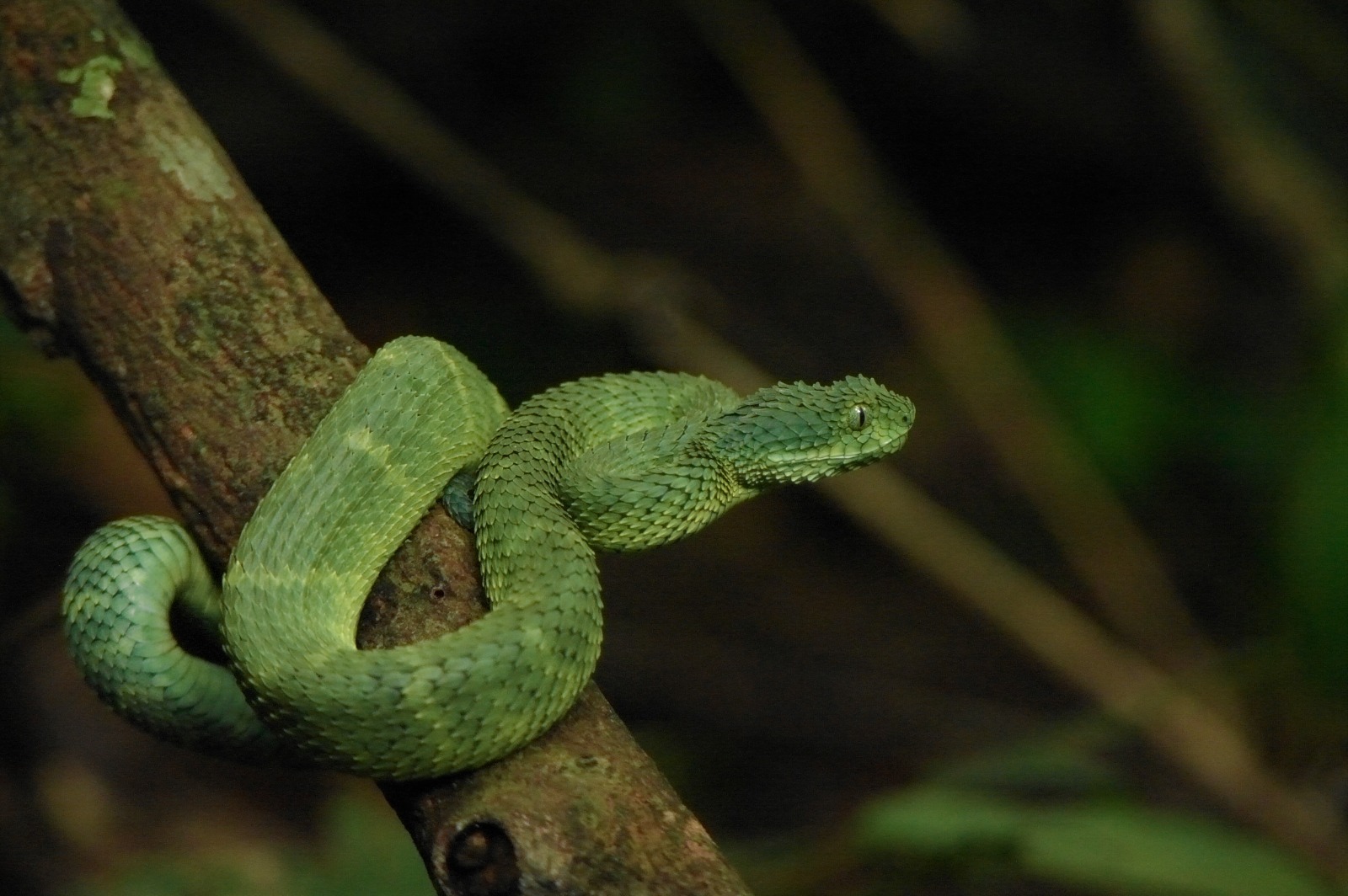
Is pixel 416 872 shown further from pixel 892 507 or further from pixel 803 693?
pixel 803 693

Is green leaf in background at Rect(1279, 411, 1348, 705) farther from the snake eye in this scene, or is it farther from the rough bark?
the rough bark

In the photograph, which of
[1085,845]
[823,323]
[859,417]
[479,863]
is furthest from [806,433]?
[823,323]

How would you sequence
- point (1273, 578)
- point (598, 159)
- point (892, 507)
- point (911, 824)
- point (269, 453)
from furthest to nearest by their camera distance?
point (598, 159) → point (892, 507) → point (1273, 578) → point (911, 824) → point (269, 453)

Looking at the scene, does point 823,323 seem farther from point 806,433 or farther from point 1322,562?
point 806,433

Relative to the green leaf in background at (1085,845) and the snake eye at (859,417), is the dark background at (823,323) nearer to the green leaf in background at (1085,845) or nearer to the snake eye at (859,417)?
the green leaf in background at (1085,845)

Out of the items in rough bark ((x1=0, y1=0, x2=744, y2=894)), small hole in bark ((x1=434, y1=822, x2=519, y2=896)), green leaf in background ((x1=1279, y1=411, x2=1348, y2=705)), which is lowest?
small hole in bark ((x1=434, y1=822, x2=519, y2=896))

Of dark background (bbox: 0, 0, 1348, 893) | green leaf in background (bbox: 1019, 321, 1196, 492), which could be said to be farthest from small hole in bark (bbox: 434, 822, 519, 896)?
green leaf in background (bbox: 1019, 321, 1196, 492)

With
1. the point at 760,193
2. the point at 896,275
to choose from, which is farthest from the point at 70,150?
the point at 760,193
